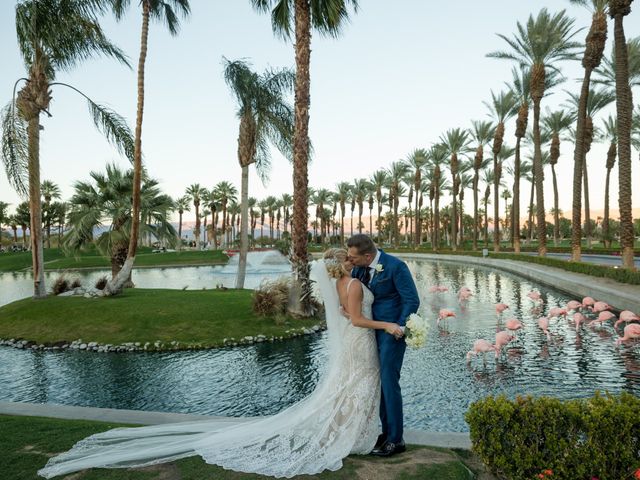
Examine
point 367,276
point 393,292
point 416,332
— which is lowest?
point 416,332

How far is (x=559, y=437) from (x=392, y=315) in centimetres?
196

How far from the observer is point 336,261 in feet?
16.4

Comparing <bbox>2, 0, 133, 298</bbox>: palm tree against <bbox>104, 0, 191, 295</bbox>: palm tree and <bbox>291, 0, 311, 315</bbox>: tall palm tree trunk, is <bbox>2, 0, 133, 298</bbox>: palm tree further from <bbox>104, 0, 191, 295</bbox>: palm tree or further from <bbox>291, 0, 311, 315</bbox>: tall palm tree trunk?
<bbox>291, 0, 311, 315</bbox>: tall palm tree trunk

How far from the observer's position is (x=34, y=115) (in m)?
17.1

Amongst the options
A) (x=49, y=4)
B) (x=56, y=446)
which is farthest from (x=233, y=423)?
(x=49, y=4)

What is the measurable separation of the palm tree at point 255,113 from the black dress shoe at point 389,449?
17542mm

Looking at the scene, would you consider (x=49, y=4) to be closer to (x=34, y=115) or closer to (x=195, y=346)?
(x=34, y=115)

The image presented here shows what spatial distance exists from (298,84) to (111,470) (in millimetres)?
13769

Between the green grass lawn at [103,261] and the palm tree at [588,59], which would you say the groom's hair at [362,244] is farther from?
the green grass lawn at [103,261]

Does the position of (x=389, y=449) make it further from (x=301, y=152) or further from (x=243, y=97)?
(x=243, y=97)

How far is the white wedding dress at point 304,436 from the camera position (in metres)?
4.55

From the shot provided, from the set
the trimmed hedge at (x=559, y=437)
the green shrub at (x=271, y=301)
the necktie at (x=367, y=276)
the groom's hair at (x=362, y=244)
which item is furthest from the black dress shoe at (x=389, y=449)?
the green shrub at (x=271, y=301)

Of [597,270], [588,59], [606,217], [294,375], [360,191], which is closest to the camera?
[294,375]

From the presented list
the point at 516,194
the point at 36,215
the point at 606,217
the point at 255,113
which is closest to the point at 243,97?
the point at 255,113
